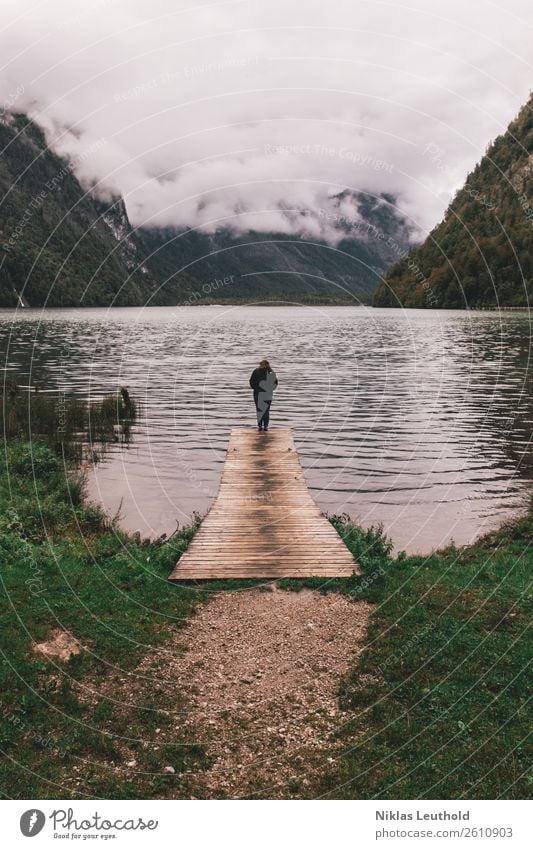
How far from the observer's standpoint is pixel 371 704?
902 cm

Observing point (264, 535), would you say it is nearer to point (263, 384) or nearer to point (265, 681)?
point (265, 681)

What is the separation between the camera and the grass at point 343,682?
299 inches

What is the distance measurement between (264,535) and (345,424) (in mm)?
20215

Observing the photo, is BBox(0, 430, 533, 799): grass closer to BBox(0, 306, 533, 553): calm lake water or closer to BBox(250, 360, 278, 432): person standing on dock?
BBox(0, 306, 533, 553): calm lake water

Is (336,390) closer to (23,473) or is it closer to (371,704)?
(23,473)

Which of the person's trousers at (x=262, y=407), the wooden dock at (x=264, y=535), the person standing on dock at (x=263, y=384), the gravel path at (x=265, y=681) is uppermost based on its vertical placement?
the person standing on dock at (x=263, y=384)

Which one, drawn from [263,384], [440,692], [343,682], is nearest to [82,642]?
[343,682]

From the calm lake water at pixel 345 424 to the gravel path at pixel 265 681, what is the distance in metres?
6.83

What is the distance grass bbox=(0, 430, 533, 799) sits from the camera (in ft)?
24.9

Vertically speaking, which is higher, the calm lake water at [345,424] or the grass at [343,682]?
the calm lake water at [345,424]

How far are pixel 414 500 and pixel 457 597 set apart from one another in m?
10.4

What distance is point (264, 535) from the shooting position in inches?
637

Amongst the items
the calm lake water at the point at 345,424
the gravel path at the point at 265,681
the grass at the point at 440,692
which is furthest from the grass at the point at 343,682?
the calm lake water at the point at 345,424

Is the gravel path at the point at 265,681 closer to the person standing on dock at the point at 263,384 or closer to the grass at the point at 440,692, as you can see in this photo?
the grass at the point at 440,692
